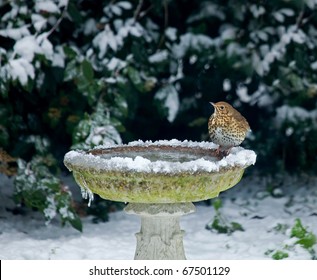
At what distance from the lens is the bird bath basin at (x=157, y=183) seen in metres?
2.97

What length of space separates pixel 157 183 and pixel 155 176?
0.05 meters

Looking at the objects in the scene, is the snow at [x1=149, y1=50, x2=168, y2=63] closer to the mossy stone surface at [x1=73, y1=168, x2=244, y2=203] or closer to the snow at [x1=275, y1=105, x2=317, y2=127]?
the snow at [x1=275, y1=105, x2=317, y2=127]

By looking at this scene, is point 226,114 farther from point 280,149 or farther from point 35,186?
point 280,149

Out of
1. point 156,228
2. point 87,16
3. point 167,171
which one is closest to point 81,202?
point 87,16

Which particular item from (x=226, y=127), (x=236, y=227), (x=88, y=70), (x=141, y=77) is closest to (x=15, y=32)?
(x=88, y=70)

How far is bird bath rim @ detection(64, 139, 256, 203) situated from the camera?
2959mm

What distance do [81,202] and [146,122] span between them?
766 mm

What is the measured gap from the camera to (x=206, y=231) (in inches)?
197

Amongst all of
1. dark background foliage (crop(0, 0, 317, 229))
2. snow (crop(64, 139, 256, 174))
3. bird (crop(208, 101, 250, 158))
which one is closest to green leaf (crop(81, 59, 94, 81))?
dark background foliage (crop(0, 0, 317, 229))

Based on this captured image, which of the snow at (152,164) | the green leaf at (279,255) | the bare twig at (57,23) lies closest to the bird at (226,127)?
the snow at (152,164)

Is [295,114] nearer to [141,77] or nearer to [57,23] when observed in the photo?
[141,77]

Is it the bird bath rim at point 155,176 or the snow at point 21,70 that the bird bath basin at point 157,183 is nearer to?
the bird bath rim at point 155,176

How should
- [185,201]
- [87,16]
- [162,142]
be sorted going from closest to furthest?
1. [185,201]
2. [162,142]
3. [87,16]

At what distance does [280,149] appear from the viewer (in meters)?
5.67
